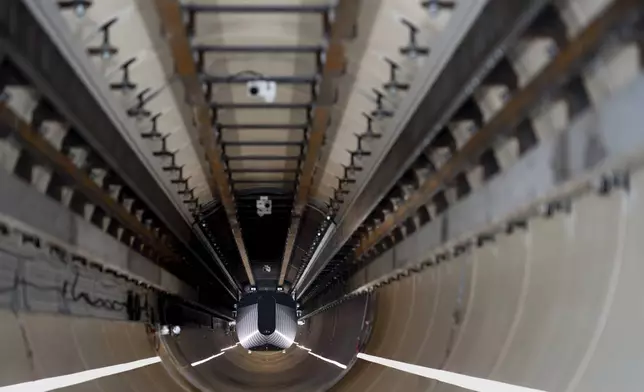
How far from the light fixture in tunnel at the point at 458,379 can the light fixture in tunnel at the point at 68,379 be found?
2.11 m

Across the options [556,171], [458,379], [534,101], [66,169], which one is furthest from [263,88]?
[556,171]

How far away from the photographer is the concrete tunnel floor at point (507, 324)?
2949 mm

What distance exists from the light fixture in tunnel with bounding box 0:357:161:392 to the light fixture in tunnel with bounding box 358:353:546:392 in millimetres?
2110

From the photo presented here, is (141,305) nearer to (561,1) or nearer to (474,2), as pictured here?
(474,2)

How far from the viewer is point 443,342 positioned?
19.3ft

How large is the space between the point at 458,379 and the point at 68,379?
227 cm

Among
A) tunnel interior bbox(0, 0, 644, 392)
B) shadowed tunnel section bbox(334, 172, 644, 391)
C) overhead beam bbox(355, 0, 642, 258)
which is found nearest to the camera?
overhead beam bbox(355, 0, 642, 258)

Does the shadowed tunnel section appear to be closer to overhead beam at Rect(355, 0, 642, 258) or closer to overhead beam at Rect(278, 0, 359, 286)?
overhead beam at Rect(355, 0, 642, 258)

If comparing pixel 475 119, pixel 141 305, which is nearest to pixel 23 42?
pixel 475 119

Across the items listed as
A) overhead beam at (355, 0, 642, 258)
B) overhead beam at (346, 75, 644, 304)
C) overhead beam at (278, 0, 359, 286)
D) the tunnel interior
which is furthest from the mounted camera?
overhead beam at (346, 75, 644, 304)

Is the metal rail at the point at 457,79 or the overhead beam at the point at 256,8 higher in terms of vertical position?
the overhead beam at the point at 256,8

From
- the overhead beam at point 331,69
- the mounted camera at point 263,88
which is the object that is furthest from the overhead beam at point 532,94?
the mounted camera at point 263,88

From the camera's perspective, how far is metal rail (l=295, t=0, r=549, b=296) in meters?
3.18

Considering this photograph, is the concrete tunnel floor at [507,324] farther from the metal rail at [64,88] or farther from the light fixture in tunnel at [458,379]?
the metal rail at [64,88]
